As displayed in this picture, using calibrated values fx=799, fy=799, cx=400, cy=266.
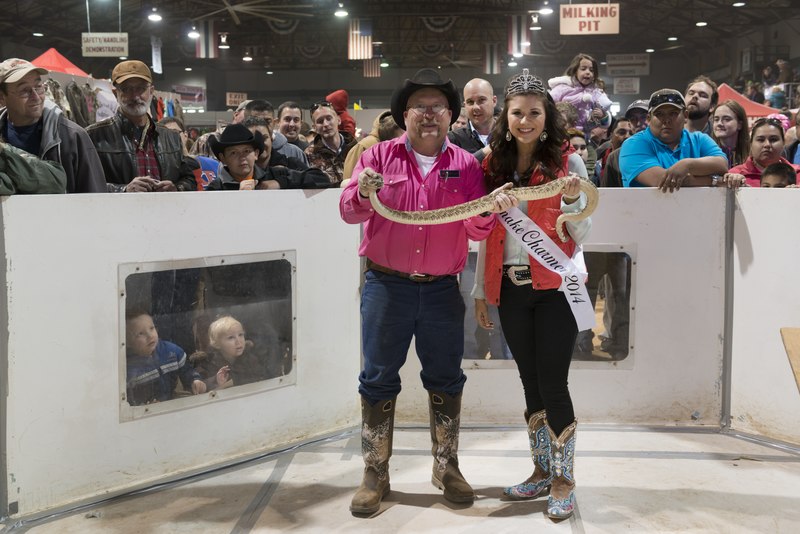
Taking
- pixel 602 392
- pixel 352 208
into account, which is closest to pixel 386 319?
pixel 352 208

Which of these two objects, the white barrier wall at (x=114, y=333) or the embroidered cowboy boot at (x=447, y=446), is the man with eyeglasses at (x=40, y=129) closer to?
the white barrier wall at (x=114, y=333)

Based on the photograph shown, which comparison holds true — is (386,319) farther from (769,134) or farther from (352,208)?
(769,134)

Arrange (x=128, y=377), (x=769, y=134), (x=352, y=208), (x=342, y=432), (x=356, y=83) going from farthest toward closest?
(x=356, y=83) < (x=769, y=134) < (x=342, y=432) < (x=128, y=377) < (x=352, y=208)

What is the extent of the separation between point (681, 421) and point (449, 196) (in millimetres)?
2139

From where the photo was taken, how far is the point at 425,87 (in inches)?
120

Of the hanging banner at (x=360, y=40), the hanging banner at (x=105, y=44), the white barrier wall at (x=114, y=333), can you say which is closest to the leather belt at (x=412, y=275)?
the white barrier wall at (x=114, y=333)

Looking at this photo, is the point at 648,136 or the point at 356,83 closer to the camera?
the point at 648,136

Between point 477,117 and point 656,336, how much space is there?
158 cm

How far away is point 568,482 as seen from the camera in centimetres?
317

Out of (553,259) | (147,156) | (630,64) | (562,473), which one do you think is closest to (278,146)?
(147,156)

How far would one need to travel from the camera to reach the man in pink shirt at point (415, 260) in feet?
10.1

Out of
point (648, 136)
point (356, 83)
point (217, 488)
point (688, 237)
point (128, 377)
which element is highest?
point (356, 83)

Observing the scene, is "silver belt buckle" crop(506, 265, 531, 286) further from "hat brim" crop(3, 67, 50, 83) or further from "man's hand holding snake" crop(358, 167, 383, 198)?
"hat brim" crop(3, 67, 50, 83)

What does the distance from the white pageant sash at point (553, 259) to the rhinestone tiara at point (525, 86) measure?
0.44m
